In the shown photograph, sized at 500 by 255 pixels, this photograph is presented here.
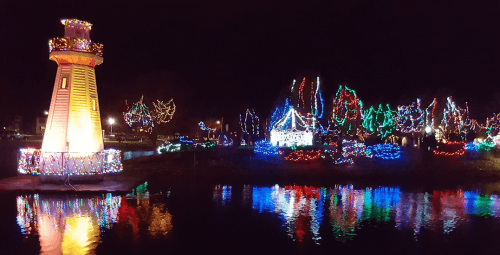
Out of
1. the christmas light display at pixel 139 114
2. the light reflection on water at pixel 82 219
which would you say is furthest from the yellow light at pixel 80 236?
the christmas light display at pixel 139 114

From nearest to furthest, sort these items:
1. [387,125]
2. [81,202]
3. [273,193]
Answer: [81,202] < [273,193] < [387,125]

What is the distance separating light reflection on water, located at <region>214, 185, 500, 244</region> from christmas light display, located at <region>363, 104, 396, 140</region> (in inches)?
1654

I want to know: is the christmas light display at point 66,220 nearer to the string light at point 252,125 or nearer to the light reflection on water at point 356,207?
the light reflection on water at point 356,207

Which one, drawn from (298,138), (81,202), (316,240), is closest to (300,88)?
(298,138)

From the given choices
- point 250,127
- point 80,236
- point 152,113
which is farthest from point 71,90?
point 250,127

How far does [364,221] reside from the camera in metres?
12.3

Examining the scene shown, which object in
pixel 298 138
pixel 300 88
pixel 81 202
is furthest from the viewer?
pixel 300 88

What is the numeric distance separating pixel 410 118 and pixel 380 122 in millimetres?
4114

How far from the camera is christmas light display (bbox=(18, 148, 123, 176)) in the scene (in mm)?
18672

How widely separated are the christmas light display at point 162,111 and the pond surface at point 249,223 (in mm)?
31478

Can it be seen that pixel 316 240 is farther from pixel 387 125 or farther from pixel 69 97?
pixel 387 125

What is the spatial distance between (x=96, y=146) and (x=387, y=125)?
47750mm

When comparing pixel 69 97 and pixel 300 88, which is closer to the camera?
pixel 69 97

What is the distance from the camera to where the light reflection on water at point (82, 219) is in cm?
965
